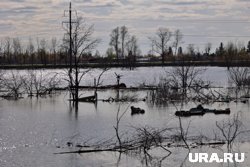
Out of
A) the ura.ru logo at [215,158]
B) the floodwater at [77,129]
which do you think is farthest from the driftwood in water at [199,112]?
the ura.ru logo at [215,158]

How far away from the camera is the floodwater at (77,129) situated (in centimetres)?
1641

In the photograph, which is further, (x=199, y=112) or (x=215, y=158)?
(x=199, y=112)

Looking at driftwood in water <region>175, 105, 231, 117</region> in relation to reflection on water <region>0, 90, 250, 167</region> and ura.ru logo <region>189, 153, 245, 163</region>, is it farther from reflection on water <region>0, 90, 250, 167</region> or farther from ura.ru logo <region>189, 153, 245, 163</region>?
ura.ru logo <region>189, 153, 245, 163</region>

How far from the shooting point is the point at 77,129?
2341cm

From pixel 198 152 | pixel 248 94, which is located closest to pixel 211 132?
pixel 198 152

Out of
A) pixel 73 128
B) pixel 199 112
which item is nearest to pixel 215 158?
pixel 73 128

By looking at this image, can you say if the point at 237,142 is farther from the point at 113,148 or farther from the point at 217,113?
the point at 217,113

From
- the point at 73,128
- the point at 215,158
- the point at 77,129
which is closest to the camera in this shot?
the point at 215,158

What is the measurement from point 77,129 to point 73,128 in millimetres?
408

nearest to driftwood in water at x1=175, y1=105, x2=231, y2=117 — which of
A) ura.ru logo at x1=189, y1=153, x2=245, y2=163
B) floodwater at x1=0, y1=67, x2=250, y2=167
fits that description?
floodwater at x1=0, y1=67, x2=250, y2=167

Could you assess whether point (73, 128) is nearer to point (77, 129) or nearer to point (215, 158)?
point (77, 129)

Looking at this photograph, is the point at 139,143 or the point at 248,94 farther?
the point at 248,94

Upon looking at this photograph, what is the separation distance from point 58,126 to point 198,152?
8.98m

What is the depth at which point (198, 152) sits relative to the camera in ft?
57.5
